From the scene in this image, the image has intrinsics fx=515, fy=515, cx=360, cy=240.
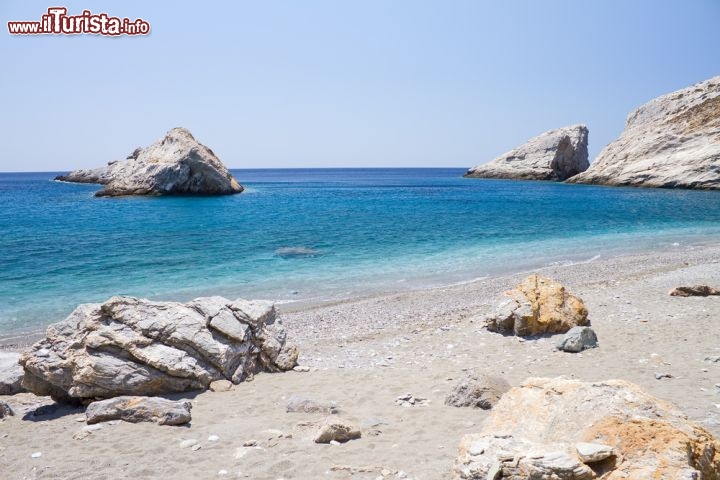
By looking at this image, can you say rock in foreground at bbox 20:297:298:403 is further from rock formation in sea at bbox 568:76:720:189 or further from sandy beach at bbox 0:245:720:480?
rock formation in sea at bbox 568:76:720:189

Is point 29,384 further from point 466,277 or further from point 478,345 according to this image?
point 466,277

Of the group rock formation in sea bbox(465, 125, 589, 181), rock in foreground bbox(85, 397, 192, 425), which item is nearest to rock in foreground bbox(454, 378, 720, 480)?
rock in foreground bbox(85, 397, 192, 425)

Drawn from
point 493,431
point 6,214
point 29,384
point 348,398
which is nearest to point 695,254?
point 348,398

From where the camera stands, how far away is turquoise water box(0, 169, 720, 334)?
18.1 m

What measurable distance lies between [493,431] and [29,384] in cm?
748

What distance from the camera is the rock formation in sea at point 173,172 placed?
2473 inches

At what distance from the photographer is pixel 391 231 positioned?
32719mm

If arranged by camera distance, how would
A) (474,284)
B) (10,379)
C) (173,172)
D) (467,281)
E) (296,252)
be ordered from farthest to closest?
(173,172) < (296,252) < (467,281) < (474,284) < (10,379)

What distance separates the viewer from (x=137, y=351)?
8.27 m

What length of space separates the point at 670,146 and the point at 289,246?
211 feet

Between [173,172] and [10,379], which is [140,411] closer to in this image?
[10,379]

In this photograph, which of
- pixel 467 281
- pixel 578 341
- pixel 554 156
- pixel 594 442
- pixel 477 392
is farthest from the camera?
pixel 554 156

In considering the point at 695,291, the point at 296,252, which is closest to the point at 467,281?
the point at 695,291

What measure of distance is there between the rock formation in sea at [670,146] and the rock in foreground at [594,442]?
229 feet
